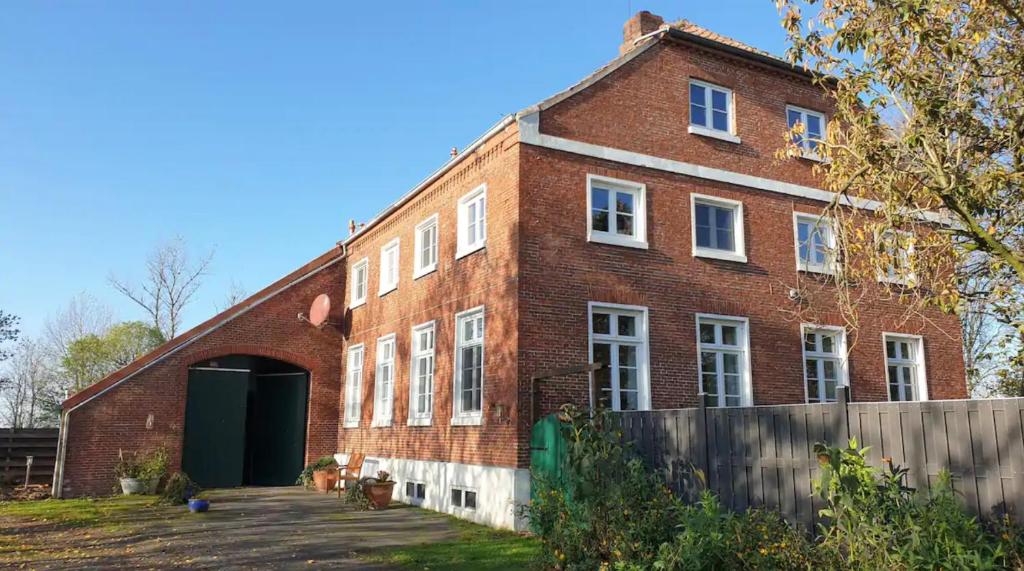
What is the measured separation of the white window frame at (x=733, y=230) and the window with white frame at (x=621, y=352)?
6.11 ft

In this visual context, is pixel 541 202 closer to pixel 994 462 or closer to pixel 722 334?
pixel 722 334

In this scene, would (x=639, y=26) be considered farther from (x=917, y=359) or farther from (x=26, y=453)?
(x=26, y=453)

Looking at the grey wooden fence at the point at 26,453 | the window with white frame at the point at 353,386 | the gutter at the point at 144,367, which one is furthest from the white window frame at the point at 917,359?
the grey wooden fence at the point at 26,453

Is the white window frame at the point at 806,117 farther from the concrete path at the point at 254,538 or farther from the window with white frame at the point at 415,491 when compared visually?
the concrete path at the point at 254,538

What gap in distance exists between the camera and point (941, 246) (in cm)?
911

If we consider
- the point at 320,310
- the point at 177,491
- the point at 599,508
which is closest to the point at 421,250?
the point at 320,310

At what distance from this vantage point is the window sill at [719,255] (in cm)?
1404

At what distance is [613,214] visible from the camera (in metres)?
13.6

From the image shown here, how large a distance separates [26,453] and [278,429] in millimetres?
6086

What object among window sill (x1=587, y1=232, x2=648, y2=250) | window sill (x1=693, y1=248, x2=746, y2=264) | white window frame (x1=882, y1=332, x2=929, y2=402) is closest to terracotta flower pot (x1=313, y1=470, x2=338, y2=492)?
window sill (x1=587, y1=232, x2=648, y2=250)

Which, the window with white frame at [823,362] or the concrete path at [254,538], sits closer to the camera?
the concrete path at [254,538]

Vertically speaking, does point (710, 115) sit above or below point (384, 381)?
above

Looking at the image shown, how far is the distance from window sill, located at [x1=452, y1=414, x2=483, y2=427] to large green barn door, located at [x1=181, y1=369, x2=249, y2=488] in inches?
320

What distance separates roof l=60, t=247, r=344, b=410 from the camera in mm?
17469
